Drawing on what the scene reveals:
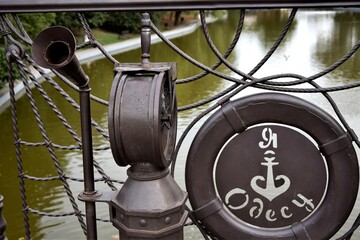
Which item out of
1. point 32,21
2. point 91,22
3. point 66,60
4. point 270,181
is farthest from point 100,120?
point 91,22

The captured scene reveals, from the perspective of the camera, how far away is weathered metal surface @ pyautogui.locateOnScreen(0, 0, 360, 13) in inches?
51.6

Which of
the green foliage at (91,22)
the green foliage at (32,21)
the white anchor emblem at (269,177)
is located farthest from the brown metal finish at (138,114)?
the green foliage at (32,21)

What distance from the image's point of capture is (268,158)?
148 centimetres

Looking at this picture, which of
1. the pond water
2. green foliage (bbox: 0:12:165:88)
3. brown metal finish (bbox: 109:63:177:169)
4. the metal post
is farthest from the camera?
green foliage (bbox: 0:12:165:88)

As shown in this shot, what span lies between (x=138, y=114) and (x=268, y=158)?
54 cm

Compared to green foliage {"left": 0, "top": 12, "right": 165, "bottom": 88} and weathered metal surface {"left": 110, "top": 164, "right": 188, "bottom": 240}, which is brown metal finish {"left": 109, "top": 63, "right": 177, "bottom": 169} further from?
green foliage {"left": 0, "top": 12, "right": 165, "bottom": 88}

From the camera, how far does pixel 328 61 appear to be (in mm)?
14219

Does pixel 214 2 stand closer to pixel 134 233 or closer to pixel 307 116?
pixel 307 116

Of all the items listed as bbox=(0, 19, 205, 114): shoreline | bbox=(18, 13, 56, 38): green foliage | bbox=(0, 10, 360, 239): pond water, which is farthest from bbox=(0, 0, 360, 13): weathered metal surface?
bbox=(18, 13, 56, 38): green foliage

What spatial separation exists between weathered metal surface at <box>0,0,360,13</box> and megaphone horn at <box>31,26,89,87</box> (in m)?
0.24

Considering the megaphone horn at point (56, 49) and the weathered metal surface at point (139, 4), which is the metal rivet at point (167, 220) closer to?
the megaphone horn at point (56, 49)

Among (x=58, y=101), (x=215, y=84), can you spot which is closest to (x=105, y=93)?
(x=58, y=101)

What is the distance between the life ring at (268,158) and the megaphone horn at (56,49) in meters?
0.46

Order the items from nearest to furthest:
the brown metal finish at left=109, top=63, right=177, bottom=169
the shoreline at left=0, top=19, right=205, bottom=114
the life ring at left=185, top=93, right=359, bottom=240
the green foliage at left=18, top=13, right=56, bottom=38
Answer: the brown metal finish at left=109, top=63, right=177, bottom=169 → the life ring at left=185, top=93, right=359, bottom=240 → the shoreline at left=0, top=19, right=205, bottom=114 → the green foliage at left=18, top=13, right=56, bottom=38
